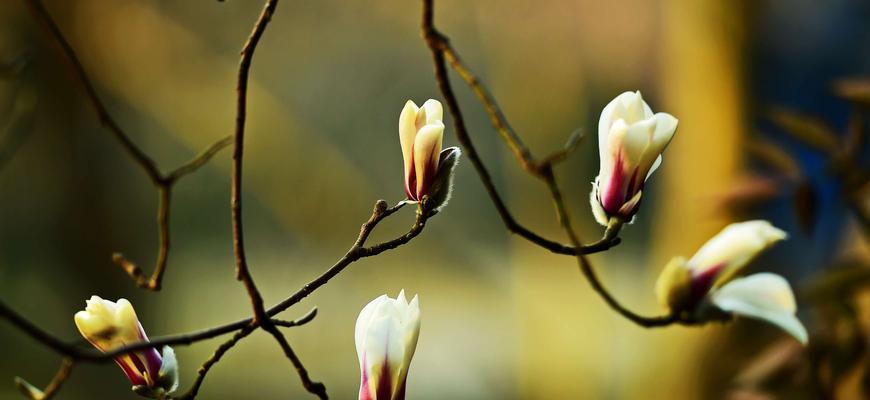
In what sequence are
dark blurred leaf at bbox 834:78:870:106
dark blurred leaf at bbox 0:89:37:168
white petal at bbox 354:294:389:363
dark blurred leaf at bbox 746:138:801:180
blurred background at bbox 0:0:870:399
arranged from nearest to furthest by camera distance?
white petal at bbox 354:294:389:363 → dark blurred leaf at bbox 0:89:37:168 → dark blurred leaf at bbox 834:78:870:106 → dark blurred leaf at bbox 746:138:801:180 → blurred background at bbox 0:0:870:399

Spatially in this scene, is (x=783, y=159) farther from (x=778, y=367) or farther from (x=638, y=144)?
(x=638, y=144)

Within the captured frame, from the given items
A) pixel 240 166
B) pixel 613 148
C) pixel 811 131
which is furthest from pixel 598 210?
pixel 811 131

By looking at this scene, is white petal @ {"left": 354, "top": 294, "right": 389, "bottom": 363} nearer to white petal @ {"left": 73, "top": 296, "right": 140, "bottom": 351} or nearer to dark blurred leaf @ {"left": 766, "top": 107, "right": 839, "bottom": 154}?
white petal @ {"left": 73, "top": 296, "right": 140, "bottom": 351}

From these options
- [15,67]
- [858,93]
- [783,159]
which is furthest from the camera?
[783,159]

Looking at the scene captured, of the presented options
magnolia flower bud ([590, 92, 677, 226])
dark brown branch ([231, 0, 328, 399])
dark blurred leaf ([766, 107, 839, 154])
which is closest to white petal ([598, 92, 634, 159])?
magnolia flower bud ([590, 92, 677, 226])

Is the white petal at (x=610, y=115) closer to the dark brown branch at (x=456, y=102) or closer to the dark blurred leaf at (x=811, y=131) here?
the dark brown branch at (x=456, y=102)

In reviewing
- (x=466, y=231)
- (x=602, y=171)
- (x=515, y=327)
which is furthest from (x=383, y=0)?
(x=602, y=171)
